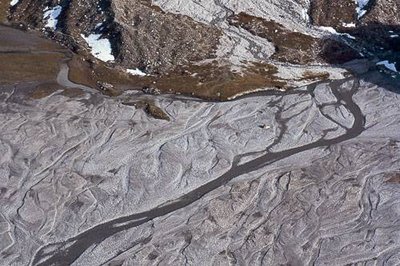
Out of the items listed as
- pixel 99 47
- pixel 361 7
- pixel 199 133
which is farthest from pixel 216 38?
pixel 361 7

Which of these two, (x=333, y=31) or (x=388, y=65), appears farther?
(x=333, y=31)

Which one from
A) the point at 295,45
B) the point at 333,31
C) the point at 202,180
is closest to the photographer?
the point at 202,180

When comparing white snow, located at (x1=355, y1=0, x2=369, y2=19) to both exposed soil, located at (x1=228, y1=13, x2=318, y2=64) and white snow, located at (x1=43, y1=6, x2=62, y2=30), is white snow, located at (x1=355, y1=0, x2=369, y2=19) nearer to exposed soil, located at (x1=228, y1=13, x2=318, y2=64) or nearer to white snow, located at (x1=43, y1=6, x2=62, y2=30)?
exposed soil, located at (x1=228, y1=13, x2=318, y2=64)

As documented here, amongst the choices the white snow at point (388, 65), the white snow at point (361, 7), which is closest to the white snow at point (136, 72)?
the white snow at point (388, 65)

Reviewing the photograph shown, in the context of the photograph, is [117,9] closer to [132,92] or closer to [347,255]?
[132,92]

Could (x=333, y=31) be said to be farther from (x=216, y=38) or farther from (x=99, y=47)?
(x=99, y=47)

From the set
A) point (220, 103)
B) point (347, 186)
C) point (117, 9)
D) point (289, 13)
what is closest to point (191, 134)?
point (220, 103)
